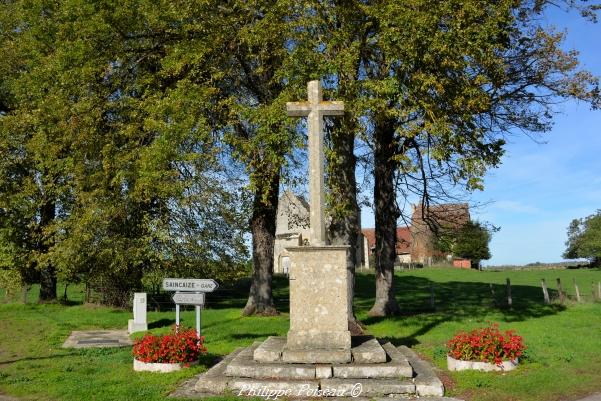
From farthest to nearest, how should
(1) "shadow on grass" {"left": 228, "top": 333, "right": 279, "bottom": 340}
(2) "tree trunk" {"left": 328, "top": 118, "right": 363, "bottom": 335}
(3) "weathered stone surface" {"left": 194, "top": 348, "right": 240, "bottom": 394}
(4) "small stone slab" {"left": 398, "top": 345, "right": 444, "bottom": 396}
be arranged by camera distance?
(1) "shadow on grass" {"left": 228, "top": 333, "right": 279, "bottom": 340}, (2) "tree trunk" {"left": 328, "top": 118, "right": 363, "bottom": 335}, (3) "weathered stone surface" {"left": 194, "top": 348, "right": 240, "bottom": 394}, (4) "small stone slab" {"left": 398, "top": 345, "right": 444, "bottom": 396}

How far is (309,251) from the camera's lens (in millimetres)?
9766

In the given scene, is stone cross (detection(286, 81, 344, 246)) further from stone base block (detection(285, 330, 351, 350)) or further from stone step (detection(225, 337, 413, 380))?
stone step (detection(225, 337, 413, 380))

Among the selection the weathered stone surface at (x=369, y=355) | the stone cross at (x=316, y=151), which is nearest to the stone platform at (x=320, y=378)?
the weathered stone surface at (x=369, y=355)

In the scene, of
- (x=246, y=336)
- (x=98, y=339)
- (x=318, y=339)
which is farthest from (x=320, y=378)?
(x=98, y=339)

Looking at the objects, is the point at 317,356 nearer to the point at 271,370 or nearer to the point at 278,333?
the point at 271,370

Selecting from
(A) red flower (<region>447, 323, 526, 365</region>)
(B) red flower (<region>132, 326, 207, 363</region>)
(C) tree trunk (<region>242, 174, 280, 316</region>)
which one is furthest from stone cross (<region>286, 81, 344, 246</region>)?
(C) tree trunk (<region>242, 174, 280, 316</region>)

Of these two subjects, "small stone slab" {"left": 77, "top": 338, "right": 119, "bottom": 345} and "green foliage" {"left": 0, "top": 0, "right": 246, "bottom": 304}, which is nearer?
"small stone slab" {"left": 77, "top": 338, "right": 119, "bottom": 345}

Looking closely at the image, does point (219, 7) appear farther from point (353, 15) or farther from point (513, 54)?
point (513, 54)

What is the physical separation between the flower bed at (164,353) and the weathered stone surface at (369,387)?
2.96 m

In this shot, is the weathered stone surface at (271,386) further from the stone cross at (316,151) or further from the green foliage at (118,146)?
the green foliage at (118,146)

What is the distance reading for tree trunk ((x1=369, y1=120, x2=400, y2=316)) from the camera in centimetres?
1889

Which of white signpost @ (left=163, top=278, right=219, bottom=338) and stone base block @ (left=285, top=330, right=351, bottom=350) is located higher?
white signpost @ (left=163, top=278, right=219, bottom=338)

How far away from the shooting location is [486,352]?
9.70m

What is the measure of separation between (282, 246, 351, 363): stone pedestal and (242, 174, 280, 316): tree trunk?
985 cm
